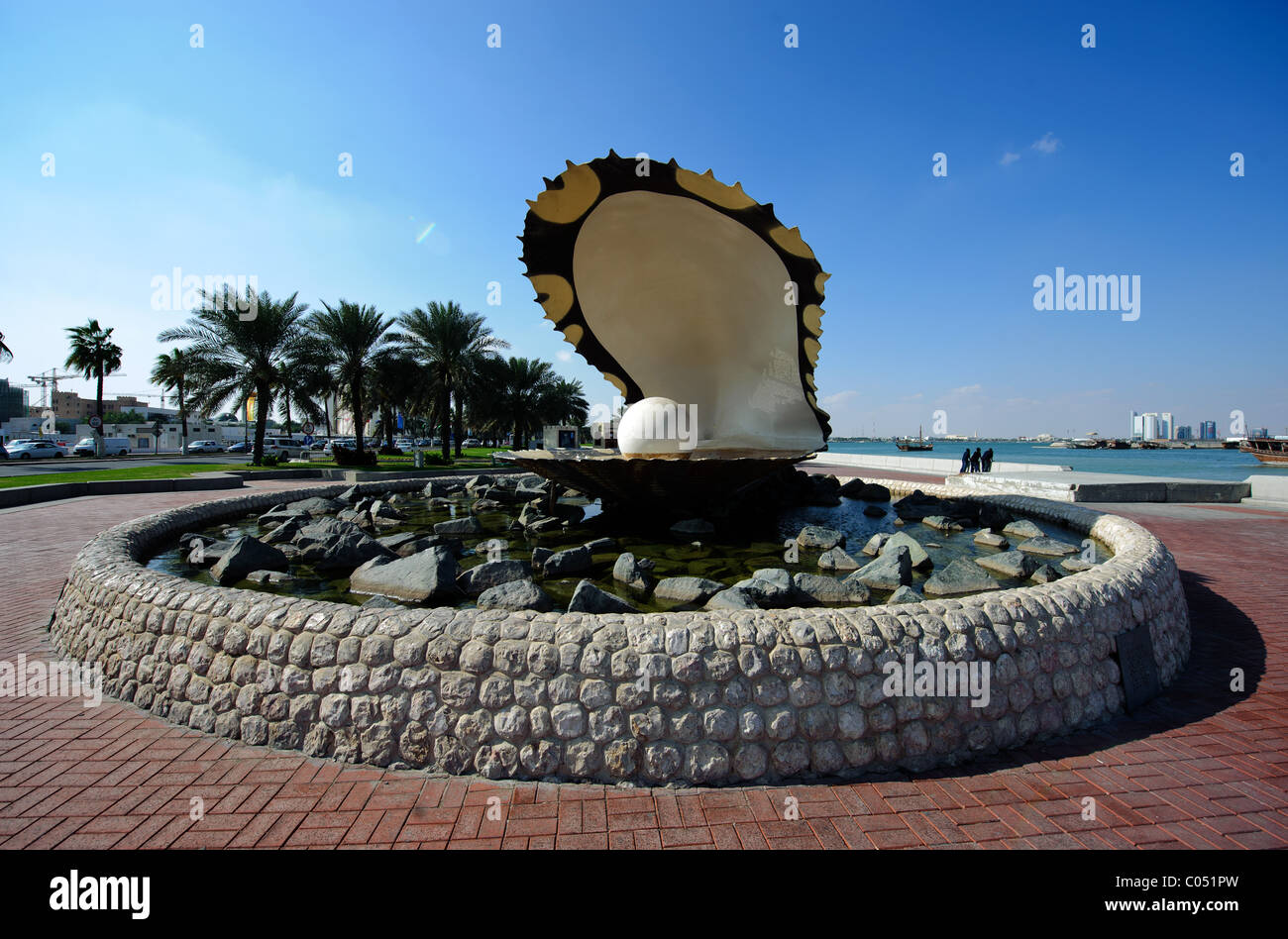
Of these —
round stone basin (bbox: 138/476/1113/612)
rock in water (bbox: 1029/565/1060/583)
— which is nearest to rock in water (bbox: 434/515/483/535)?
round stone basin (bbox: 138/476/1113/612)

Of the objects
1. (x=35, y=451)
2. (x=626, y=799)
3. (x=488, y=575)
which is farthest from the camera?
(x=35, y=451)

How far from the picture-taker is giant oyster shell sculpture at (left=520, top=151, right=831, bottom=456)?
10.9 metres

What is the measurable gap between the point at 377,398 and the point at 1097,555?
41.8 metres

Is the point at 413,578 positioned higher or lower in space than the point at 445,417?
lower

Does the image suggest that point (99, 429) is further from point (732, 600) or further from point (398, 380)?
point (732, 600)

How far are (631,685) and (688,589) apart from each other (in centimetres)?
246

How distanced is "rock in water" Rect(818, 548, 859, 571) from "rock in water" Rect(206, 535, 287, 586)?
6.66 meters

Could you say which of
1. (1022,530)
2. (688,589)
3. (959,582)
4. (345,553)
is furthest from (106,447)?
(1022,530)

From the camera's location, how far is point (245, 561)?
21.9ft

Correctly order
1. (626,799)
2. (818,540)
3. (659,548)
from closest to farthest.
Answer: (626,799)
(818,540)
(659,548)

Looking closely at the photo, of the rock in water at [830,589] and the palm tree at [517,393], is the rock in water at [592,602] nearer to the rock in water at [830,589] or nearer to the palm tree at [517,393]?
the rock in water at [830,589]

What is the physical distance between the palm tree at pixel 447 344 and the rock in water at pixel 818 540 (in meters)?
28.8

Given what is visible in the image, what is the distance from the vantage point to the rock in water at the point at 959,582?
6039mm
